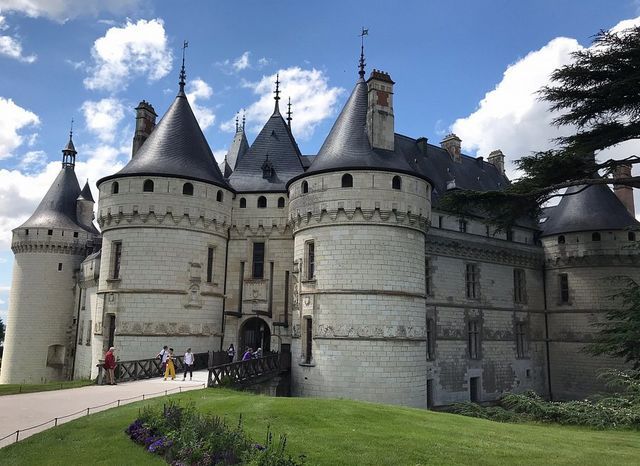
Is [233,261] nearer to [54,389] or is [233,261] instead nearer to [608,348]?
[54,389]

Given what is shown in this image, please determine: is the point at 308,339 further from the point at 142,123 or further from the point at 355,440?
the point at 142,123

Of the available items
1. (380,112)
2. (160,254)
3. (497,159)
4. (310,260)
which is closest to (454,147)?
(497,159)

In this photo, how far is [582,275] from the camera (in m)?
32.3

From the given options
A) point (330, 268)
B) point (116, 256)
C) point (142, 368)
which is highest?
point (116, 256)

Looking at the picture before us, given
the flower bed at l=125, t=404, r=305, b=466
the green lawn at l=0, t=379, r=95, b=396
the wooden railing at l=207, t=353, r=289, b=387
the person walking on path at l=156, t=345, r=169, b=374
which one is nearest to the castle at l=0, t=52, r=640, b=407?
the wooden railing at l=207, t=353, r=289, b=387

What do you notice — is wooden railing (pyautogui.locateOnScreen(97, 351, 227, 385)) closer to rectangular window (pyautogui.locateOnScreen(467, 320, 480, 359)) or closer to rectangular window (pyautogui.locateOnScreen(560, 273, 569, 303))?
rectangular window (pyautogui.locateOnScreen(467, 320, 480, 359))

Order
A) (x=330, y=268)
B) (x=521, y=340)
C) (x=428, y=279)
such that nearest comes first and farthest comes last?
1. (x=330, y=268)
2. (x=428, y=279)
3. (x=521, y=340)

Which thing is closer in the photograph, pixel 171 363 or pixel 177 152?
pixel 171 363

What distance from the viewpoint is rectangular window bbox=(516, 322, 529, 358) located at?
32.0m

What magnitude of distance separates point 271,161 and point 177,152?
5069mm

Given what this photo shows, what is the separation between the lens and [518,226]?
33188 millimetres

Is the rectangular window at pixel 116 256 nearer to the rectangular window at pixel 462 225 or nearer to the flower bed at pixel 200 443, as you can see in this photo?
the flower bed at pixel 200 443

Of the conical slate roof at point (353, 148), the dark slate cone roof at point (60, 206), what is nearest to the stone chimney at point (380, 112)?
the conical slate roof at point (353, 148)

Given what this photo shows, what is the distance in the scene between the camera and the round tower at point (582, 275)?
31516mm
